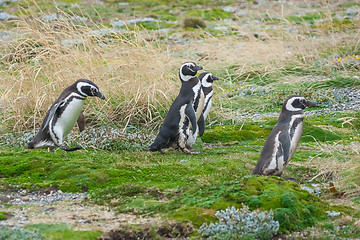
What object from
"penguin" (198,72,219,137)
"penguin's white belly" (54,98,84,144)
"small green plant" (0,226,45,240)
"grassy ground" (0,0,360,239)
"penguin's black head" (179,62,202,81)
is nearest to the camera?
"small green plant" (0,226,45,240)

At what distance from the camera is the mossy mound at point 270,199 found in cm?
366

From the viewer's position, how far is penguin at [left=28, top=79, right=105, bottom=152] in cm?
625

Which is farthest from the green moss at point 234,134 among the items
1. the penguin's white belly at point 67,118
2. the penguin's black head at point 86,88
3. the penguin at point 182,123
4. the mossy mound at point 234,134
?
the penguin's white belly at point 67,118

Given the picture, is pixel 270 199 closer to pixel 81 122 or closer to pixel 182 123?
pixel 182 123

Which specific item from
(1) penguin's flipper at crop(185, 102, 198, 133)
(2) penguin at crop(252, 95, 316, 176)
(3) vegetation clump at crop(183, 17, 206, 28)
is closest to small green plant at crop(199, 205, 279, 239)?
(2) penguin at crop(252, 95, 316, 176)

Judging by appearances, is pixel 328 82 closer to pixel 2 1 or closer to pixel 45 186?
pixel 45 186

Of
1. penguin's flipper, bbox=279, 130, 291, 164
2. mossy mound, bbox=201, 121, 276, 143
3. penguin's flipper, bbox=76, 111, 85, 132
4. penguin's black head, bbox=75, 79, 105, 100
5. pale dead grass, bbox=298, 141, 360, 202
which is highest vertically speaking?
penguin's black head, bbox=75, 79, 105, 100

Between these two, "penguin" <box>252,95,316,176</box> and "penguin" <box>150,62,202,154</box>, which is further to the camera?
"penguin" <box>150,62,202,154</box>

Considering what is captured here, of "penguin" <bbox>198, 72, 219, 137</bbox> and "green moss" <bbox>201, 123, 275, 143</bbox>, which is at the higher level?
"penguin" <bbox>198, 72, 219, 137</bbox>

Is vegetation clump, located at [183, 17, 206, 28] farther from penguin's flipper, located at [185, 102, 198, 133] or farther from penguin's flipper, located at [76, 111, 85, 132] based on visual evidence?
penguin's flipper, located at [185, 102, 198, 133]

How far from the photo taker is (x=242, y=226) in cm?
350

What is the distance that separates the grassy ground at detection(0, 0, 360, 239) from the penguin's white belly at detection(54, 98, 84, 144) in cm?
35

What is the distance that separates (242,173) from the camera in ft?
17.1

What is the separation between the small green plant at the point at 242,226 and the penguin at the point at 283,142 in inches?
50.8
